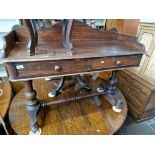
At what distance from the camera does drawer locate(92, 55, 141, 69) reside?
93cm

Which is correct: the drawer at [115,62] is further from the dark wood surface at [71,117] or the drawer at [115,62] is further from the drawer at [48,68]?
the dark wood surface at [71,117]

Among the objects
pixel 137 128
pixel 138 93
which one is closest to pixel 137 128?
pixel 137 128

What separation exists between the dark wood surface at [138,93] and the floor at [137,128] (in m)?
0.06

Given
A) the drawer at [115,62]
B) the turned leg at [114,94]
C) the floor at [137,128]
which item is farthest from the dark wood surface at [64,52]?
the floor at [137,128]

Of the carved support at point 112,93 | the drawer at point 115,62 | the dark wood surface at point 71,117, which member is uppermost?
the drawer at point 115,62

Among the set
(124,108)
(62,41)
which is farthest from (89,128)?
(62,41)

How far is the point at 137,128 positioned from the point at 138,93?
399mm

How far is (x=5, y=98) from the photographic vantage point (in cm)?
130

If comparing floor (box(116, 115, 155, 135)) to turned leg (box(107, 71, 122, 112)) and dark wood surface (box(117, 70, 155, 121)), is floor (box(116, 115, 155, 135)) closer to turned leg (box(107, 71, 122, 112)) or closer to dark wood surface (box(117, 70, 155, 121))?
dark wood surface (box(117, 70, 155, 121))

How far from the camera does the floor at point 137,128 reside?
57.7 inches
